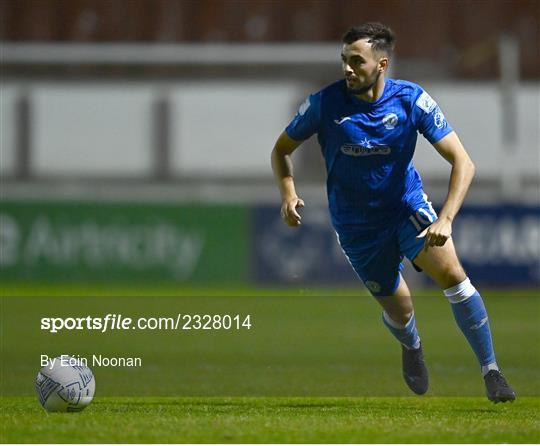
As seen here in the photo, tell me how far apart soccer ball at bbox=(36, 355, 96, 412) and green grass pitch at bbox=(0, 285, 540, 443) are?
0.13 m

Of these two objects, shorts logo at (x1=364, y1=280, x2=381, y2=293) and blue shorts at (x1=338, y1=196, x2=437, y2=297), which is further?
shorts logo at (x1=364, y1=280, x2=381, y2=293)

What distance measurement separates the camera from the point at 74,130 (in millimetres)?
19672

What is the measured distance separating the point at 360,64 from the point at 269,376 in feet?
9.13

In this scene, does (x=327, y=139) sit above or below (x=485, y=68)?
above

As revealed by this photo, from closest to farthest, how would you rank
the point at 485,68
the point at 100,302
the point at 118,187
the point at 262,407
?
the point at 262,407, the point at 100,302, the point at 118,187, the point at 485,68

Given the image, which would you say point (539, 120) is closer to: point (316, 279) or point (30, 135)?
point (316, 279)

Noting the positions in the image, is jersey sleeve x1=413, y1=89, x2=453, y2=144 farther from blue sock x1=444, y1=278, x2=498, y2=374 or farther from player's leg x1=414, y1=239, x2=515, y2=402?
blue sock x1=444, y1=278, x2=498, y2=374

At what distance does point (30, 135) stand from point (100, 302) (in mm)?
6505

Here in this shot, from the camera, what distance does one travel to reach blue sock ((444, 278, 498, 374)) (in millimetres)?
6684

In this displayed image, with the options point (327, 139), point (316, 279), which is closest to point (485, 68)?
point (316, 279)

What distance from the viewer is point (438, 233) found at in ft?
20.2

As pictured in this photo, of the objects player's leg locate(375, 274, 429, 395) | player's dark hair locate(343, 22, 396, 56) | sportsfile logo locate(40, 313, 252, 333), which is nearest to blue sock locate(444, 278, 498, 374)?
player's leg locate(375, 274, 429, 395)

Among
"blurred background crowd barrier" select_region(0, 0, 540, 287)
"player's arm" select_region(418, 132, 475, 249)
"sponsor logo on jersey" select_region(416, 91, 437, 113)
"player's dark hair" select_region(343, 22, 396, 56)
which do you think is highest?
"player's dark hair" select_region(343, 22, 396, 56)

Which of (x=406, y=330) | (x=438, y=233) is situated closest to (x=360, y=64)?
(x=438, y=233)
